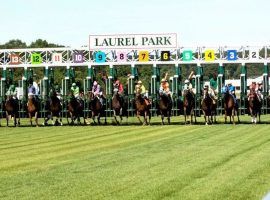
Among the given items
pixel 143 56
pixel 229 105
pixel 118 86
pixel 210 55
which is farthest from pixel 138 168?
pixel 143 56

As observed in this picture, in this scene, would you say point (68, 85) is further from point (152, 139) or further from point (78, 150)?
point (78, 150)

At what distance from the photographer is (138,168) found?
43.0ft

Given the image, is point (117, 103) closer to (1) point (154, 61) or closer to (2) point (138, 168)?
(1) point (154, 61)

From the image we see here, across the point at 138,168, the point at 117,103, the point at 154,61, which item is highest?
the point at 154,61

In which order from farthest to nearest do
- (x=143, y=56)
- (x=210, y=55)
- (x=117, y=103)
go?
(x=143, y=56) < (x=210, y=55) < (x=117, y=103)

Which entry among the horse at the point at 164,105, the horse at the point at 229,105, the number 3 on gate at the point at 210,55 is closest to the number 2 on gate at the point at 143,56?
the number 3 on gate at the point at 210,55

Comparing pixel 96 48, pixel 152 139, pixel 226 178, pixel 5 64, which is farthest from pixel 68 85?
pixel 226 178

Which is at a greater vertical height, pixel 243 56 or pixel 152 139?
pixel 243 56

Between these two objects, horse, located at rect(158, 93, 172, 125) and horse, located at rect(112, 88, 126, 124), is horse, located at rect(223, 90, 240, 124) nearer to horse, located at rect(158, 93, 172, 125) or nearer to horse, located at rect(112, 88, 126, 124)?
horse, located at rect(158, 93, 172, 125)

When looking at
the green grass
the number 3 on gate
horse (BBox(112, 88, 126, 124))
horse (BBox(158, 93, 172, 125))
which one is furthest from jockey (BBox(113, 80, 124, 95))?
the green grass

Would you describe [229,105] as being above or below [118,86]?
below

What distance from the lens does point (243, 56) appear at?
4141 centimetres

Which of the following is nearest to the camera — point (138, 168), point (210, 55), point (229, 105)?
point (138, 168)

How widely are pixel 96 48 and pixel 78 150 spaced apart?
1919 cm
